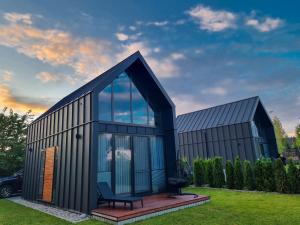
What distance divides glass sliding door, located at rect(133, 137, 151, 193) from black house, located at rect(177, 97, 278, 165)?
13249mm

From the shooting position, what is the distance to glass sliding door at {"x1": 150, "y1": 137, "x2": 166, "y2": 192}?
9695 millimetres

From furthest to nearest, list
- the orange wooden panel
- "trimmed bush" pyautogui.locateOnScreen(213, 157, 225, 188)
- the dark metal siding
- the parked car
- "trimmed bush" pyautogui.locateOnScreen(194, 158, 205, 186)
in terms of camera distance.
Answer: "trimmed bush" pyautogui.locateOnScreen(194, 158, 205, 186) → the parked car → "trimmed bush" pyautogui.locateOnScreen(213, 157, 225, 188) → the orange wooden panel → the dark metal siding

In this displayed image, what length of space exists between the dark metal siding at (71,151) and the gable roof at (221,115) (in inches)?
644

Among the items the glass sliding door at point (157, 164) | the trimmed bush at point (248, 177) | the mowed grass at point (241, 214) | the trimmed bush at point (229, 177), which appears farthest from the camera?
the trimmed bush at point (229, 177)

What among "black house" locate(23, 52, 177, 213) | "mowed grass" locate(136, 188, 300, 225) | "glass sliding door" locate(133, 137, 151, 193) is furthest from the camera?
"glass sliding door" locate(133, 137, 151, 193)

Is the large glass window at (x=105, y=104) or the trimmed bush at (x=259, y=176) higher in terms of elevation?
the large glass window at (x=105, y=104)

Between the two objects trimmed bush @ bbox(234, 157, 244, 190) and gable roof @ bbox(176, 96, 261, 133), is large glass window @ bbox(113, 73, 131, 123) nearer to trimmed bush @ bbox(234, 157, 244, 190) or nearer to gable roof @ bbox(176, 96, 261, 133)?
trimmed bush @ bbox(234, 157, 244, 190)

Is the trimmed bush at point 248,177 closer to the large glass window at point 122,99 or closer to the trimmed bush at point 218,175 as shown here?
the trimmed bush at point 218,175

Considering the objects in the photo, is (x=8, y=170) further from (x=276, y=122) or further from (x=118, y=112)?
(x=276, y=122)

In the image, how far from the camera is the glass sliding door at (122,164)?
323 inches

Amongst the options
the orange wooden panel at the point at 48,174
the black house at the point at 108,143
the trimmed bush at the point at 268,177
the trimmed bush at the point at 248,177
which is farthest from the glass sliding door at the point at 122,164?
the trimmed bush at the point at 268,177

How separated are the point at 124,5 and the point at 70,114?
621 centimetres

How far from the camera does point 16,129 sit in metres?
20.5

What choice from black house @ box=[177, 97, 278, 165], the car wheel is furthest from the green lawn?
black house @ box=[177, 97, 278, 165]
